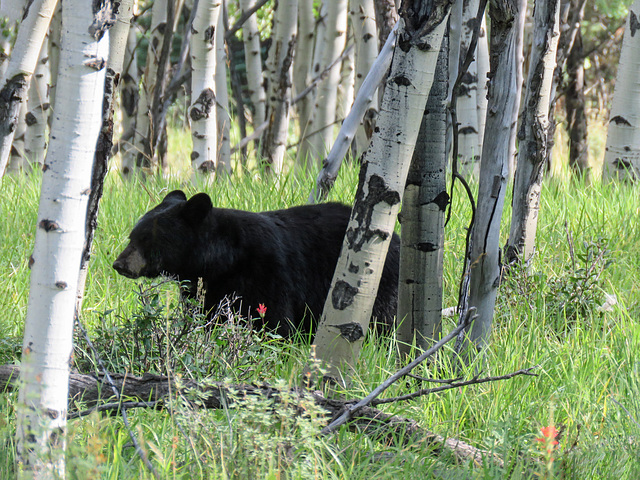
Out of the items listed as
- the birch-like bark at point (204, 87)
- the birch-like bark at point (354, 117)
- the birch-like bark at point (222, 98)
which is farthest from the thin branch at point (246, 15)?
the birch-like bark at point (354, 117)

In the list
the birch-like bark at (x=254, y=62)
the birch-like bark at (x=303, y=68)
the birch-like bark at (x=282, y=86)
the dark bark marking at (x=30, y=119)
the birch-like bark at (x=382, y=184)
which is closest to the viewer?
the birch-like bark at (x=382, y=184)

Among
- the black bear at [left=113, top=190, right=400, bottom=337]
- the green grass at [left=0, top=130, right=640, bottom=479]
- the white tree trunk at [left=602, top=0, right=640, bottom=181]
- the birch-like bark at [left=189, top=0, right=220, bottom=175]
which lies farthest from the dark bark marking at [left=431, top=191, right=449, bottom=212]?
the white tree trunk at [left=602, top=0, right=640, bottom=181]

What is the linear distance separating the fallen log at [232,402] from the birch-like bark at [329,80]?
6270 millimetres

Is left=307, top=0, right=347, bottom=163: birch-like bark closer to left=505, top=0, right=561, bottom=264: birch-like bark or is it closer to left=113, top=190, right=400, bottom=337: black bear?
left=113, top=190, right=400, bottom=337: black bear

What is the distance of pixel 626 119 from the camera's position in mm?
6621

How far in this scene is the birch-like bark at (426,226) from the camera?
3.11 meters

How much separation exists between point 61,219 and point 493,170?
6.94 feet

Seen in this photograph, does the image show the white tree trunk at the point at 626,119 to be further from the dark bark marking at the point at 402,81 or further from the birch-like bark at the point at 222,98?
the dark bark marking at the point at 402,81

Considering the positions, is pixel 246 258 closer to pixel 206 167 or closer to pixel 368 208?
pixel 368 208

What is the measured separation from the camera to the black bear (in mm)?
4090

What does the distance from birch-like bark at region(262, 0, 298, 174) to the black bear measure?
358 cm

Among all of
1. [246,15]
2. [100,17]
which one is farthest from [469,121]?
[100,17]

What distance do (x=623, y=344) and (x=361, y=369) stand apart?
1399 mm

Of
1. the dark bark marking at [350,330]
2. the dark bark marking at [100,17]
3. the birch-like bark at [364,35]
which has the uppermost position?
the birch-like bark at [364,35]
